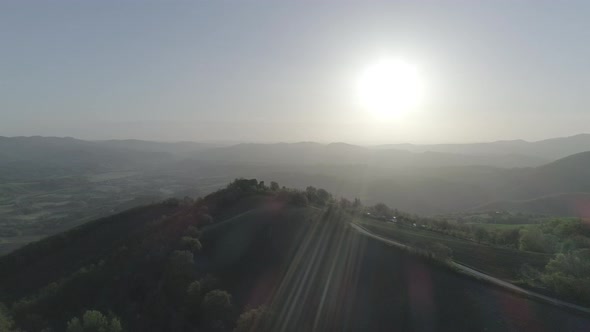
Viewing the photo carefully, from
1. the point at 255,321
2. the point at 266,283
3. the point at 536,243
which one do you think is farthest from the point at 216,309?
the point at 536,243

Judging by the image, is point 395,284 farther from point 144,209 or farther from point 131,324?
point 144,209

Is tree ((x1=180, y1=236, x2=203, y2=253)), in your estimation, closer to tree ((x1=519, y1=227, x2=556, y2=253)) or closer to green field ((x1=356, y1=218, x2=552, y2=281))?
green field ((x1=356, y1=218, x2=552, y2=281))

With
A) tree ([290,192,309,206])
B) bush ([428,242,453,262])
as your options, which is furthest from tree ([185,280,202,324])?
tree ([290,192,309,206])

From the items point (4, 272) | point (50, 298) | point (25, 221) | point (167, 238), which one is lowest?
point (25, 221)

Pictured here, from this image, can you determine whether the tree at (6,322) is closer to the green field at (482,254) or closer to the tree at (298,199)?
the tree at (298,199)

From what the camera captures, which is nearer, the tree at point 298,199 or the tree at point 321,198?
the tree at point 298,199

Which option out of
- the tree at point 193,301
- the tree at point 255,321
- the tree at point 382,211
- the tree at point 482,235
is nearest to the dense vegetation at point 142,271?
the tree at point 193,301

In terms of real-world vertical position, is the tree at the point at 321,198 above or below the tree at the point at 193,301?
above

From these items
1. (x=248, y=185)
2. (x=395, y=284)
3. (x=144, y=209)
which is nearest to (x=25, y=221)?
(x=144, y=209)
